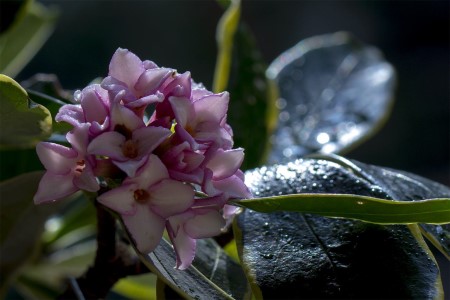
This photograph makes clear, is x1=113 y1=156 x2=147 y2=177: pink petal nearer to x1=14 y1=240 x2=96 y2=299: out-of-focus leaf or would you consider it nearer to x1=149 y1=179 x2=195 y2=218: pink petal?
x1=149 y1=179 x2=195 y2=218: pink petal

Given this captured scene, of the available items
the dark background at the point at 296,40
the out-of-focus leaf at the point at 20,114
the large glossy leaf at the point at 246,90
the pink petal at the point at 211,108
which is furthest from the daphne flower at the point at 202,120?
the dark background at the point at 296,40

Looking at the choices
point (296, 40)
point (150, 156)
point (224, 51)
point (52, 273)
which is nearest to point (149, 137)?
point (150, 156)

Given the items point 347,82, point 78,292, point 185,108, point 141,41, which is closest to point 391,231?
point 185,108

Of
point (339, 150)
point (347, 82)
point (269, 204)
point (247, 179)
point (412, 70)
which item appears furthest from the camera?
point (412, 70)

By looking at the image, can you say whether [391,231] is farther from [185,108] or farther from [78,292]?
[78,292]

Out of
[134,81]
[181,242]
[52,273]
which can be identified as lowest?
[52,273]

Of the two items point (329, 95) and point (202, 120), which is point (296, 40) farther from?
point (202, 120)
